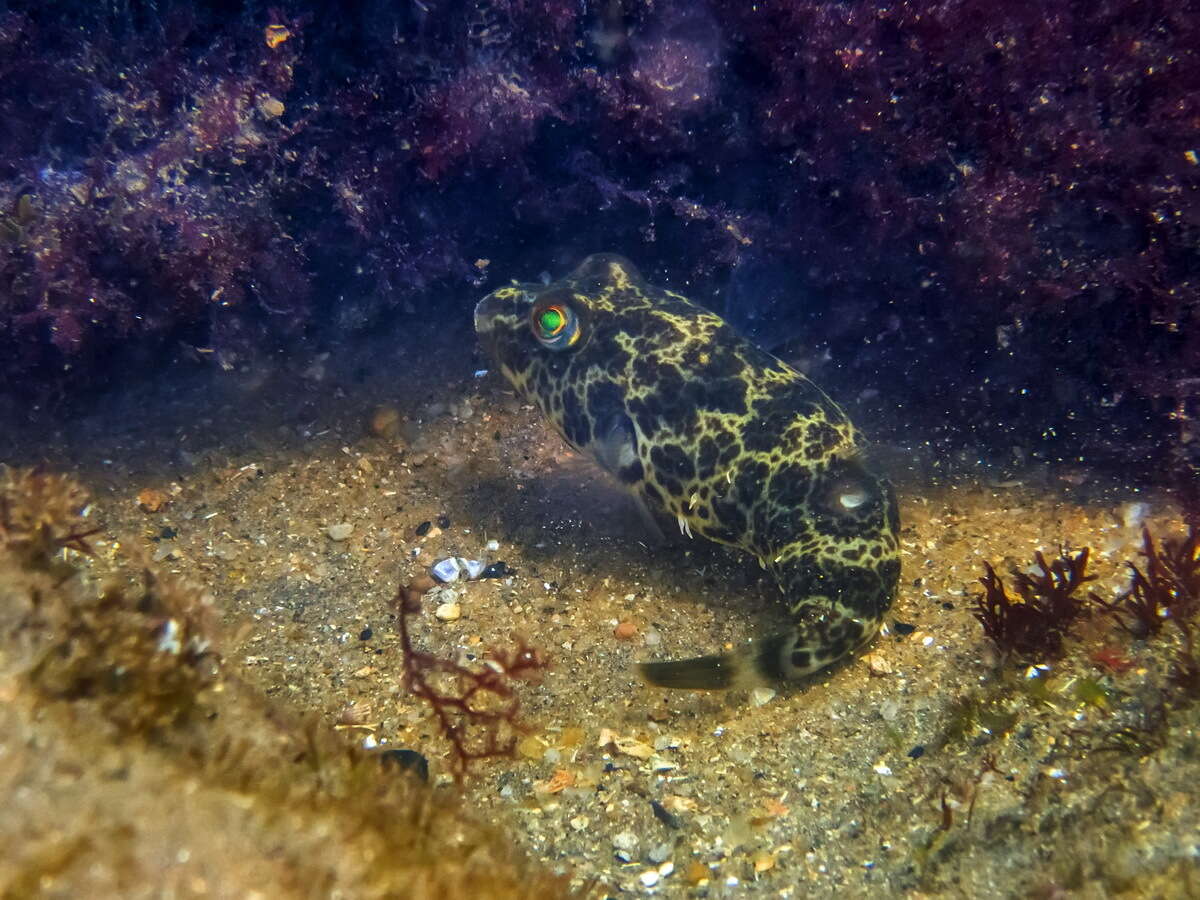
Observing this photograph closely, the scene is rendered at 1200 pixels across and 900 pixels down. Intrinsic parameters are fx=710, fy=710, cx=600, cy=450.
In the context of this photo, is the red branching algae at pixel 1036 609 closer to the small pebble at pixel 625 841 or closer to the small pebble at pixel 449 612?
the small pebble at pixel 625 841

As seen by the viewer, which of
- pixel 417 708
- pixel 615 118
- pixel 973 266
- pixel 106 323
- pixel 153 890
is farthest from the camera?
pixel 106 323

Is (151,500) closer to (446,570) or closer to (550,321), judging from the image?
(446,570)

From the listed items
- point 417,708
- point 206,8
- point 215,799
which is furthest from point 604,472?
point 206,8

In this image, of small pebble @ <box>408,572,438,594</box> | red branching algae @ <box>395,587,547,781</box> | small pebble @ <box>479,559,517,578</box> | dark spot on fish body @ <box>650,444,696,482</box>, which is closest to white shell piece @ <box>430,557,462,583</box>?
small pebble @ <box>408,572,438,594</box>

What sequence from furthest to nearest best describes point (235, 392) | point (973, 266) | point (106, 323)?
point (235, 392), point (106, 323), point (973, 266)

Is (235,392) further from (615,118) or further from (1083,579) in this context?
(1083,579)

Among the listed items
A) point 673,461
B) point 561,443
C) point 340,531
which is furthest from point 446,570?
point 673,461
